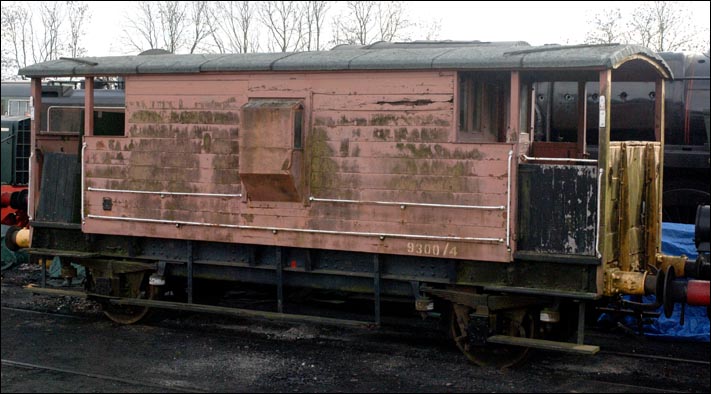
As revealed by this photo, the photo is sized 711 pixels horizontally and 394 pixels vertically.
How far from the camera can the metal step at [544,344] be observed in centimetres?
800

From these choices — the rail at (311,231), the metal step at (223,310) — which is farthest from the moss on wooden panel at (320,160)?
the metal step at (223,310)

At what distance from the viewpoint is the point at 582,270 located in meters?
8.23

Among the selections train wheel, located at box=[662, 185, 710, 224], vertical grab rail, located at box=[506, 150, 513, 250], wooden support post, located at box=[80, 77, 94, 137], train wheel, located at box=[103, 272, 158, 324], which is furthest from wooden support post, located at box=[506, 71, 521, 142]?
train wheel, located at box=[662, 185, 710, 224]

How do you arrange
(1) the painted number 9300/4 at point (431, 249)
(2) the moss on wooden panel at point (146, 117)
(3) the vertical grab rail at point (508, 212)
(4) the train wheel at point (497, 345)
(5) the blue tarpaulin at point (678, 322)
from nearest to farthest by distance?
(3) the vertical grab rail at point (508, 212) < (1) the painted number 9300/4 at point (431, 249) < (4) the train wheel at point (497, 345) < (2) the moss on wooden panel at point (146, 117) < (5) the blue tarpaulin at point (678, 322)

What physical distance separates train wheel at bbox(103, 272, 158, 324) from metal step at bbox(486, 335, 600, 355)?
161 inches

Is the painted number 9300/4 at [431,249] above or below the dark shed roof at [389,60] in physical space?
below

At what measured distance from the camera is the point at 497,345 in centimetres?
884

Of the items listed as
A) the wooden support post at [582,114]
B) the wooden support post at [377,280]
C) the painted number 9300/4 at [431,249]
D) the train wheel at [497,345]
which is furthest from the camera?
the wooden support post at [582,114]

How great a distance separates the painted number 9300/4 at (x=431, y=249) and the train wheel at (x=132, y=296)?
326cm

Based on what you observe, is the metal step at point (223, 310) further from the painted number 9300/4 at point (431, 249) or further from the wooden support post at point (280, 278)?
the painted number 9300/4 at point (431, 249)

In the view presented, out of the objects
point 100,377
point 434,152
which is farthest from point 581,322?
point 100,377

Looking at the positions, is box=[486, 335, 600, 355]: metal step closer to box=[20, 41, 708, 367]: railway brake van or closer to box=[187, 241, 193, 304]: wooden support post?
box=[20, 41, 708, 367]: railway brake van

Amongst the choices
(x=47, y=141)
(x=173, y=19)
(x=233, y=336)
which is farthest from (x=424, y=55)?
(x=173, y=19)

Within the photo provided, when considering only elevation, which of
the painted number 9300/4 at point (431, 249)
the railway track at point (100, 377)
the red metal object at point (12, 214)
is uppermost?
the red metal object at point (12, 214)
